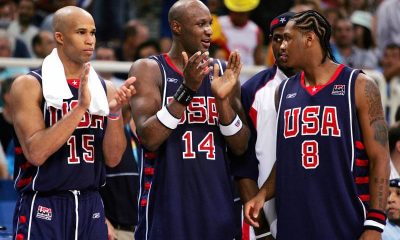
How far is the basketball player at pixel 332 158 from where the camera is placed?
5.69 m

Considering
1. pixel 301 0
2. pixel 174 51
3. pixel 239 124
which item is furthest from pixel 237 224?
pixel 301 0

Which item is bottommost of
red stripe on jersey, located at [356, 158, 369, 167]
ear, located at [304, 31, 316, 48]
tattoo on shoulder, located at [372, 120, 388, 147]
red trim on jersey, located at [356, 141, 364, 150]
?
red stripe on jersey, located at [356, 158, 369, 167]

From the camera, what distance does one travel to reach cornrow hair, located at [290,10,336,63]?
5934mm

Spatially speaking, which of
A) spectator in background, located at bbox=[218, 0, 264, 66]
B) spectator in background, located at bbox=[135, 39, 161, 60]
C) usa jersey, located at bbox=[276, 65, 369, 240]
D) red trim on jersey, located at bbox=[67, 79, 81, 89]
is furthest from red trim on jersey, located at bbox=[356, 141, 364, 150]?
spectator in background, located at bbox=[218, 0, 264, 66]

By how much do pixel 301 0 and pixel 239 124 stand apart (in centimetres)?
574

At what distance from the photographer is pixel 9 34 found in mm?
11672

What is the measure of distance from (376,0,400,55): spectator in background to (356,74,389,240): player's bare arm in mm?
6989

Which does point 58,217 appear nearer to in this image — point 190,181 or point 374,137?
point 190,181

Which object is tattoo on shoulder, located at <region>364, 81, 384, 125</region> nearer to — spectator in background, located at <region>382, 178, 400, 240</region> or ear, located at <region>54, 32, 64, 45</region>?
spectator in background, located at <region>382, 178, 400, 240</region>

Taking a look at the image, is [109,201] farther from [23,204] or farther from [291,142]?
[291,142]

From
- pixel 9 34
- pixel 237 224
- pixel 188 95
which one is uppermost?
pixel 9 34

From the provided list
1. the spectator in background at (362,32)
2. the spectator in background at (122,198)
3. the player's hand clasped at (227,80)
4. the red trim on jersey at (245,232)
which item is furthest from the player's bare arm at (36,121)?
the spectator in background at (362,32)

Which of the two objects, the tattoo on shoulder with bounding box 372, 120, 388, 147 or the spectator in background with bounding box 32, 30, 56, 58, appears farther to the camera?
the spectator in background with bounding box 32, 30, 56, 58

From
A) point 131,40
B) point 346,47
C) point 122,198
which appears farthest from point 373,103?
point 346,47
